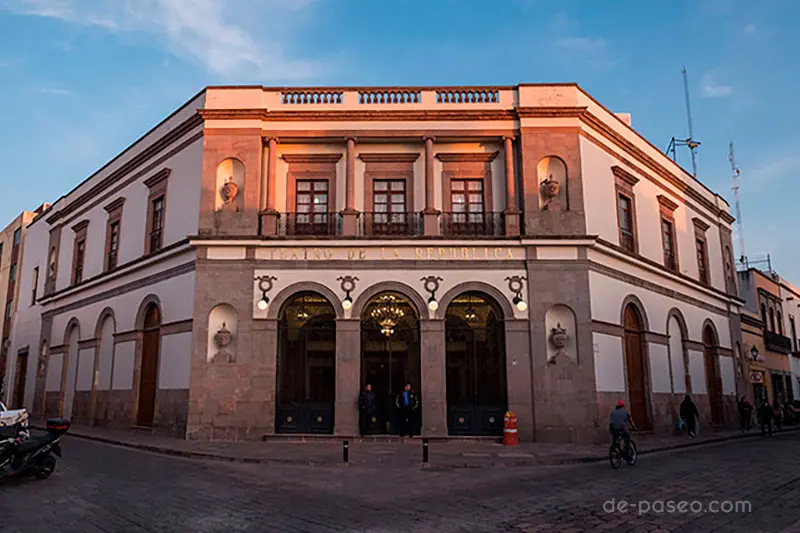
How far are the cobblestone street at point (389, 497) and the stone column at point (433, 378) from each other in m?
4.78

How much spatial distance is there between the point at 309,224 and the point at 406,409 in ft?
20.6

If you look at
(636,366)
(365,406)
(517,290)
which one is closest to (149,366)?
(365,406)

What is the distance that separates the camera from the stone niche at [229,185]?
1939 cm

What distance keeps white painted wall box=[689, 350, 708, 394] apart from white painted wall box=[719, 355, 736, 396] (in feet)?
5.28

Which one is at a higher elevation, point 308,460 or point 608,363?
point 608,363

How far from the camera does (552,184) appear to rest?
19.1 meters

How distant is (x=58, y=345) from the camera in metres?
28.2

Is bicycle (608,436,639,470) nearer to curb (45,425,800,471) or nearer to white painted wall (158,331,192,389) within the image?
curb (45,425,800,471)

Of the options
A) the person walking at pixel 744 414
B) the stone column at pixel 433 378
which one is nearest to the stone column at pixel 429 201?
the stone column at pixel 433 378

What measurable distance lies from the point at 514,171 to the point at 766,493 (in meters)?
11.8

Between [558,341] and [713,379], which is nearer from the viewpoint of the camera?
[558,341]

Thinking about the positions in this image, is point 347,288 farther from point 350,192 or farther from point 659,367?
point 659,367

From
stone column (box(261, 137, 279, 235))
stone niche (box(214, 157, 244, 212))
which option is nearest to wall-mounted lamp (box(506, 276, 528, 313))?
stone column (box(261, 137, 279, 235))

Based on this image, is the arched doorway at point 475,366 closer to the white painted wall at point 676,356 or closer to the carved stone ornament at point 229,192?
the carved stone ornament at point 229,192
